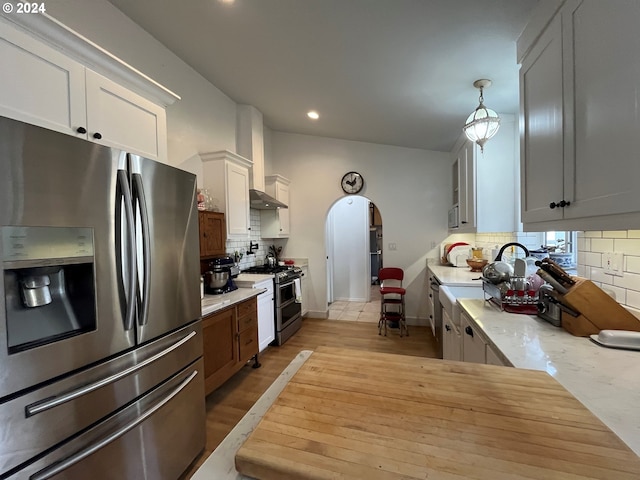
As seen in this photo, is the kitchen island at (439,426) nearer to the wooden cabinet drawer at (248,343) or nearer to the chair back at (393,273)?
the wooden cabinet drawer at (248,343)

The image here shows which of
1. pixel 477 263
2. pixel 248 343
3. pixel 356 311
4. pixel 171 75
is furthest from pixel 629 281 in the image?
pixel 356 311

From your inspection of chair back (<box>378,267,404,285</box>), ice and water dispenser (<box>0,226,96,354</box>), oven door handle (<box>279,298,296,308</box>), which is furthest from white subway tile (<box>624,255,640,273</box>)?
→ oven door handle (<box>279,298,296,308</box>)

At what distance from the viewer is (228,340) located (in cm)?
233

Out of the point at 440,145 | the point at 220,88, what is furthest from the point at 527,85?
the point at 220,88

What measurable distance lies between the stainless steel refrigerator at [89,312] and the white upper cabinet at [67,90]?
0.91 ft

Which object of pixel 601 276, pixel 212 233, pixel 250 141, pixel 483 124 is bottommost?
pixel 601 276

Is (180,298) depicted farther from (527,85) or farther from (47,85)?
(527,85)

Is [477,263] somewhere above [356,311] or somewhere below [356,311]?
above

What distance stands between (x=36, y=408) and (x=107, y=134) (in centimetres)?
124

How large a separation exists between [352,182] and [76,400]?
155 inches

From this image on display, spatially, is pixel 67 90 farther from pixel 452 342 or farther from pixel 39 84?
pixel 452 342

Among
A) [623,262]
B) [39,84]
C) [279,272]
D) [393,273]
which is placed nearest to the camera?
[39,84]

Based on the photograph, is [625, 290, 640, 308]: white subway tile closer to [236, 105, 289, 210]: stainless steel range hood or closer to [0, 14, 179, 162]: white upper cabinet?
[0, 14, 179, 162]: white upper cabinet

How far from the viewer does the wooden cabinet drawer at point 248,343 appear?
254 centimetres
